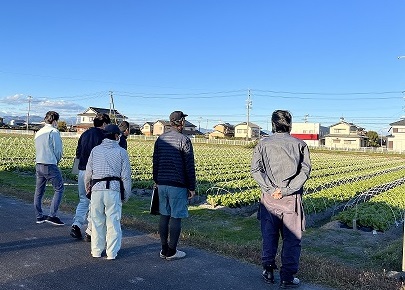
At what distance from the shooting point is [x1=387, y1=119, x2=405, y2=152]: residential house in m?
Result: 61.3

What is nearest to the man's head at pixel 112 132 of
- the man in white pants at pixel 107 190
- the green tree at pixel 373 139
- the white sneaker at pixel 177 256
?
the man in white pants at pixel 107 190

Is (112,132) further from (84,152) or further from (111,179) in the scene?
(84,152)

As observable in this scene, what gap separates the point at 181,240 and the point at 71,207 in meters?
3.11

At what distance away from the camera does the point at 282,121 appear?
4.32 m

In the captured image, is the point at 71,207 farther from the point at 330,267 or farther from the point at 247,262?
the point at 330,267

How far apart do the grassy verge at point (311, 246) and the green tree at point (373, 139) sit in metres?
66.7

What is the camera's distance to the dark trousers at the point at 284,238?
4.10 metres

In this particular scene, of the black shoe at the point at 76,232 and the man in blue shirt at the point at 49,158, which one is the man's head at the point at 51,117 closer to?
the man in blue shirt at the point at 49,158

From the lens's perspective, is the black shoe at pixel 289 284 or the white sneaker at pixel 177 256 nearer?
the black shoe at pixel 289 284

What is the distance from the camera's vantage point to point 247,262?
484 centimetres

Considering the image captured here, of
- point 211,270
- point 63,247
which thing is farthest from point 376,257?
point 63,247

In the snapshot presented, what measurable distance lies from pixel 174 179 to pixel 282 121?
1.46 m

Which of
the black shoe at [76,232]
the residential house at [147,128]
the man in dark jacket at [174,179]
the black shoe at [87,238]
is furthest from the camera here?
the residential house at [147,128]

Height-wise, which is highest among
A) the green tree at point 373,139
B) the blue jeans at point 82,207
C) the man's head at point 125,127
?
the green tree at point 373,139
